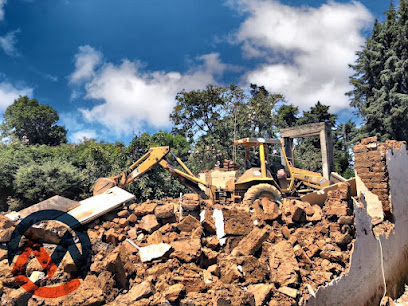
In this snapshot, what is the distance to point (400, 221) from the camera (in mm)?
7777

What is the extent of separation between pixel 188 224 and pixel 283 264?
167 cm

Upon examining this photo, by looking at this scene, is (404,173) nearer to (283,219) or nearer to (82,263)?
(283,219)

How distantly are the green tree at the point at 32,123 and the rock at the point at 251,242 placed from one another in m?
23.1

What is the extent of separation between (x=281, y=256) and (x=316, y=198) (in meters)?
2.47

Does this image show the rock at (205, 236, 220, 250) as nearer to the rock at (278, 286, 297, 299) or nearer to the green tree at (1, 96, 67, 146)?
the rock at (278, 286, 297, 299)

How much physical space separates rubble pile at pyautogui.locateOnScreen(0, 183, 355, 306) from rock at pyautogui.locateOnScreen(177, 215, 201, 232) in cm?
2

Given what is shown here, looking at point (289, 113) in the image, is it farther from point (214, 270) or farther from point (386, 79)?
point (214, 270)

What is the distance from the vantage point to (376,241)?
251 inches

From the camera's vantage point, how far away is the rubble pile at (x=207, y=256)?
380cm

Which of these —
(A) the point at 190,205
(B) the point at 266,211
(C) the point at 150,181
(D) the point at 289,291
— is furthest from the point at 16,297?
(C) the point at 150,181

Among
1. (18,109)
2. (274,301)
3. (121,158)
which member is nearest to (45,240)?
(274,301)

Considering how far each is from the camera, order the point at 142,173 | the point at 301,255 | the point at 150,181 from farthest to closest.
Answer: the point at 150,181 → the point at 142,173 → the point at 301,255

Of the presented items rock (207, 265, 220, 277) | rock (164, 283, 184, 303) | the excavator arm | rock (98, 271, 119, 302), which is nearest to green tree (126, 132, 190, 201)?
the excavator arm

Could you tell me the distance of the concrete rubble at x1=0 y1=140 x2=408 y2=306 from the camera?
3.81 m
